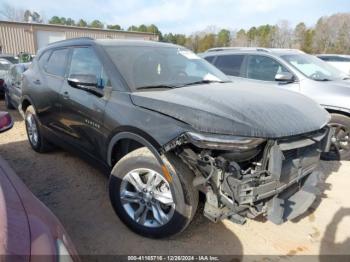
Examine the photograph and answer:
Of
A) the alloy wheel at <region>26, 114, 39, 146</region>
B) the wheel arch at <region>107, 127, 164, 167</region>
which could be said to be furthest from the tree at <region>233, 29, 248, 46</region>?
the wheel arch at <region>107, 127, 164, 167</region>

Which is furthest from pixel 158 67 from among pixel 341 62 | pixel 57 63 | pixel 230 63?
pixel 341 62

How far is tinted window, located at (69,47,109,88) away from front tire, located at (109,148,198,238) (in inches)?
37.3

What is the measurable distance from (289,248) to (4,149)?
4909mm

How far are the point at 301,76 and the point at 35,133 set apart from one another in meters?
4.69

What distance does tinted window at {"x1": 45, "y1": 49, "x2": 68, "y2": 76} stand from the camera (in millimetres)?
4000

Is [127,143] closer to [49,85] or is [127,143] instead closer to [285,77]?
[49,85]

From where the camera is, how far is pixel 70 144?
3809 mm

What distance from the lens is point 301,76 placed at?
5094mm

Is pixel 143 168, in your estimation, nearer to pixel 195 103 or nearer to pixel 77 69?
pixel 195 103

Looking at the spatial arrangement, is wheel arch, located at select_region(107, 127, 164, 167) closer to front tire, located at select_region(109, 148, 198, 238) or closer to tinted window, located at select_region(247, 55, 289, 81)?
front tire, located at select_region(109, 148, 198, 238)

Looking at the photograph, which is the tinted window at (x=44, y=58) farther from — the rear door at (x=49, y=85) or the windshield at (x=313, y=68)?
the windshield at (x=313, y=68)

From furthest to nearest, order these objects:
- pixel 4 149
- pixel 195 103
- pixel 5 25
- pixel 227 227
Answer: pixel 5 25 → pixel 4 149 → pixel 227 227 → pixel 195 103

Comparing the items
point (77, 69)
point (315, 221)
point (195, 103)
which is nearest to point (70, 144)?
point (77, 69)

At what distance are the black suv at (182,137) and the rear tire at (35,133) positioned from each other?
1.19 meters
